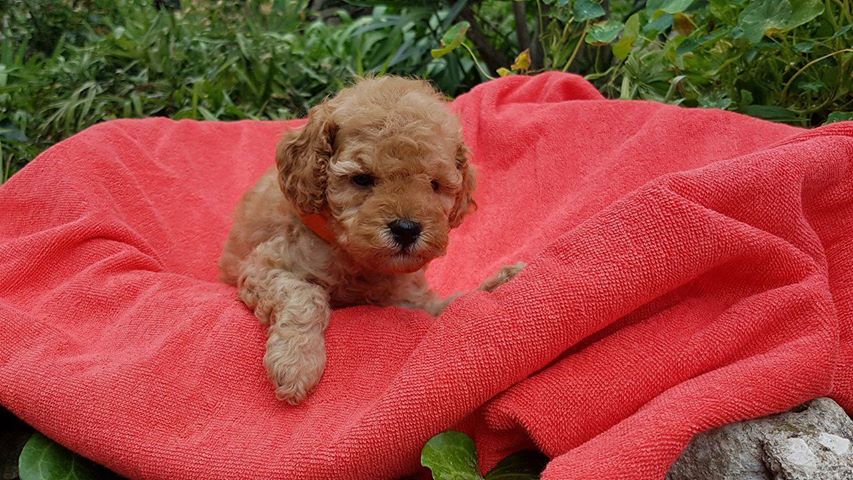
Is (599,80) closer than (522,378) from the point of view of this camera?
No

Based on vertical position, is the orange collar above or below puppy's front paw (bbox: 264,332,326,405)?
above

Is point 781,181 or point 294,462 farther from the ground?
point 781,181

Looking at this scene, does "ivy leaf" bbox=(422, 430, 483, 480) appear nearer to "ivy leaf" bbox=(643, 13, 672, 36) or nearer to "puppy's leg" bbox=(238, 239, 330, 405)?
"puppy's leg" bbox=(238, 239, 330, 405)

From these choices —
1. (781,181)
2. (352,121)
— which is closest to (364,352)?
(352,121)

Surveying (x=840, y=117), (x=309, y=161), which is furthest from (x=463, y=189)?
(x=840, y=117)

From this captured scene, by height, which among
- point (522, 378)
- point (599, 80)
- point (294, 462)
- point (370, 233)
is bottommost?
point (599, 80)

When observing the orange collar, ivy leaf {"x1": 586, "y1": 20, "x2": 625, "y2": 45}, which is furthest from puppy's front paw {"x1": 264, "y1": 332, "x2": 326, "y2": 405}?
ivy leaf {"x1": 586, "y1": 20, "x2": 625, "y2": 45}

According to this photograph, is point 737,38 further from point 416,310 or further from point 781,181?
point 416,310
